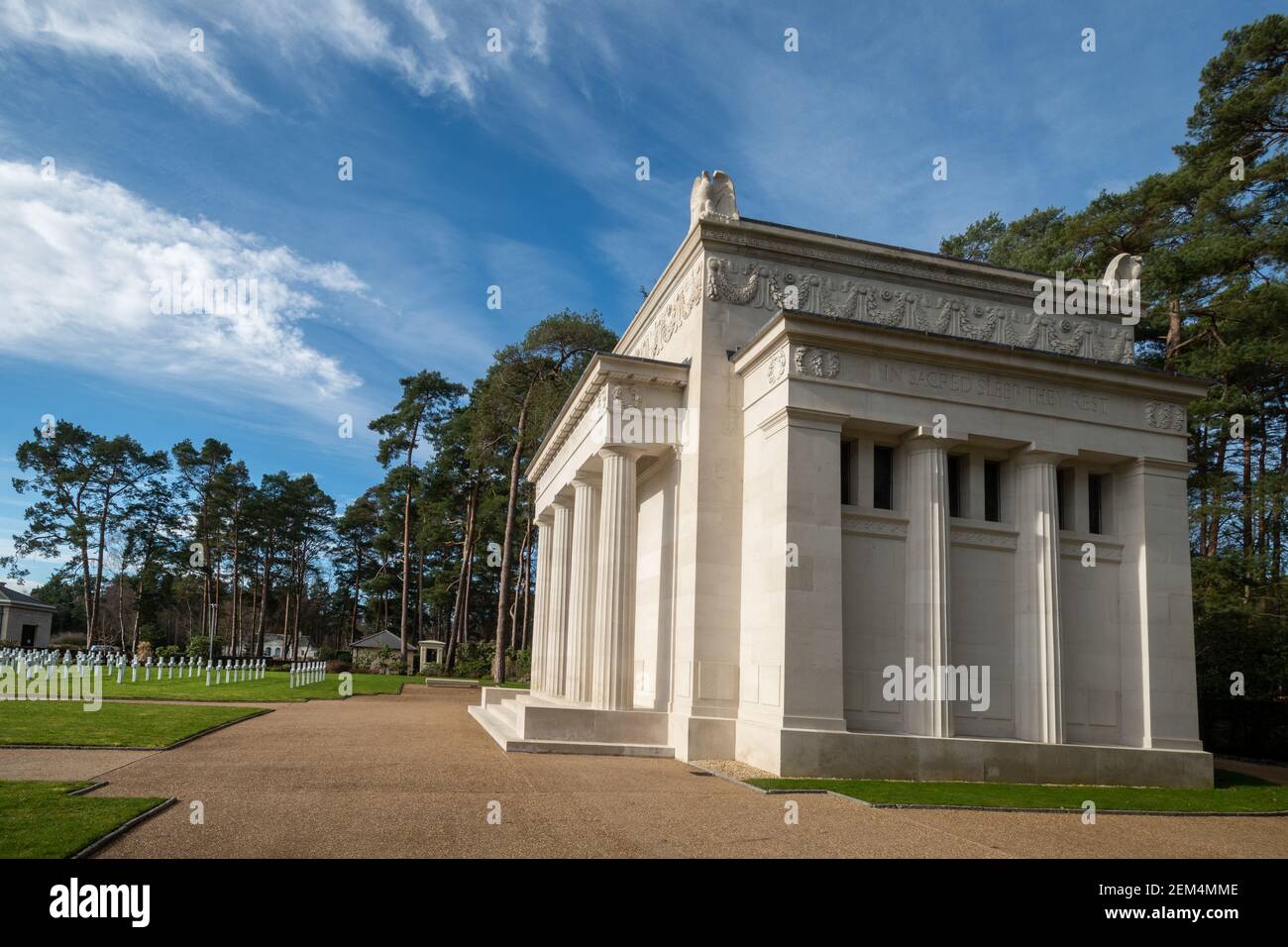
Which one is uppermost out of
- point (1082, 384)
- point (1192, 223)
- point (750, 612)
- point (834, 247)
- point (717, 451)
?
point (1192, 223)

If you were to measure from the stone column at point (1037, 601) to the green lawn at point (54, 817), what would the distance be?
1755cm

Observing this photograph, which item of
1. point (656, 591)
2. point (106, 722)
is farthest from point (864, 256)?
point (106, 722)

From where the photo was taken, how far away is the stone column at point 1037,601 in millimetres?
20516

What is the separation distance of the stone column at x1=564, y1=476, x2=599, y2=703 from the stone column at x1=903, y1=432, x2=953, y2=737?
A: 8340 mm

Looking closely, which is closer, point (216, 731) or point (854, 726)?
point (854, 726)

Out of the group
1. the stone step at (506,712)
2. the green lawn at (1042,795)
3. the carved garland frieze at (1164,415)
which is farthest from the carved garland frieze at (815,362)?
the stone step at (506,712)

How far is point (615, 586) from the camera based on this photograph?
928 inches

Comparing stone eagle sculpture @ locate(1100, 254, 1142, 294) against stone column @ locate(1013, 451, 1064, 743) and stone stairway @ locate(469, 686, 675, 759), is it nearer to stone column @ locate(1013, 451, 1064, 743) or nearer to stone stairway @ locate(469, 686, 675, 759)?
stone column @ locate(1013, 451, 1064, 743)

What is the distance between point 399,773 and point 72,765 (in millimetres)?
5124

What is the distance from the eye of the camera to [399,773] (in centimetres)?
1538

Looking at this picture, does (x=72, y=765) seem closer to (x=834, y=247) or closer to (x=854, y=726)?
(x=854, y=726)

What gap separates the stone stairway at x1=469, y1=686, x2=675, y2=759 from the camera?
20281 millimetres

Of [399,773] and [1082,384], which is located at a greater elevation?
[1082,384]
